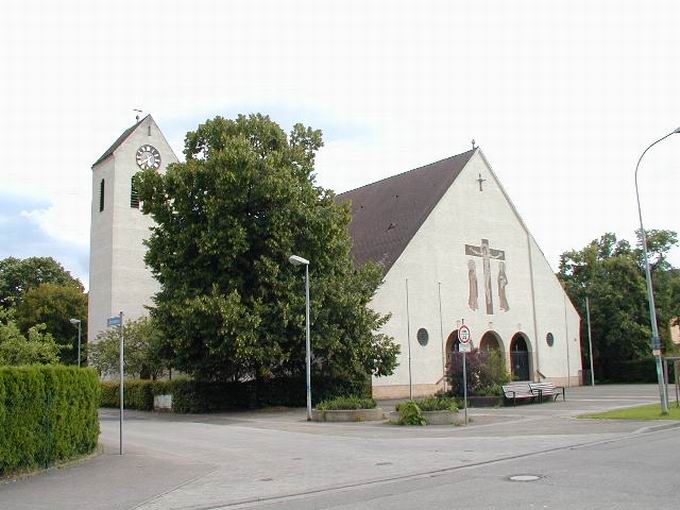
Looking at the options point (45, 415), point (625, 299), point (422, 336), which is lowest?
point (45, 415)

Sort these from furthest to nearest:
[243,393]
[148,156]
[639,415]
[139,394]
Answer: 1. [148,156]
2. [139,394]
3. [243,393]
4. [639,415]

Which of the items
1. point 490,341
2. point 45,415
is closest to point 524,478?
point 45,415

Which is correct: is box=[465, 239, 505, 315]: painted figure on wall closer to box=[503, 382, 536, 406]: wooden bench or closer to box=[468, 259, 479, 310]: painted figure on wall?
box=[468, 259, 479, 310]: painted figure on wall

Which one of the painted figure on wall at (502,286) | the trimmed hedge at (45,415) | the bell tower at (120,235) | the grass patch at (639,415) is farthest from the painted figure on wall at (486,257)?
the trimmed hedge at (45,415)

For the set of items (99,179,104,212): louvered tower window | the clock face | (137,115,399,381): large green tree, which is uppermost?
the clock face

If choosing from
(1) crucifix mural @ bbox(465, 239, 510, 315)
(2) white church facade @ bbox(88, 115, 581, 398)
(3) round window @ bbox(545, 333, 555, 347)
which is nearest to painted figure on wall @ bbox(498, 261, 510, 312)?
(1) crucifix mural @ bbox(465, 239, 510, 315)

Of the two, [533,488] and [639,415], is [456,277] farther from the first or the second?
[533,488]

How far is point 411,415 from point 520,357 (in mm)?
29752

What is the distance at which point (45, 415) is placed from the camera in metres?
13.1

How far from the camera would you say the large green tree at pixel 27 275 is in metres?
73.4

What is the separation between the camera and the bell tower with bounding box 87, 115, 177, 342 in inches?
1946

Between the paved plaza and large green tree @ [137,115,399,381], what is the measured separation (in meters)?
7.44

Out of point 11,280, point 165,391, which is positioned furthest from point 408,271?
point 11,280

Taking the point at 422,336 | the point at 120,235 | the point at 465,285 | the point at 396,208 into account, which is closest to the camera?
the point at 422,336
